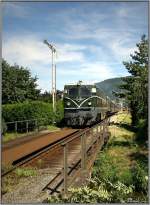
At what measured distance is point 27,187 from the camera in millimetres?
8539

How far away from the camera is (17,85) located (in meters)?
38.0

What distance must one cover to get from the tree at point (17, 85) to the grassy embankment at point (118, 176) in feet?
41.1

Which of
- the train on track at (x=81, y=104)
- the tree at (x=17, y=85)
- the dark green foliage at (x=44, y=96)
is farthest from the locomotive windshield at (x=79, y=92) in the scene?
the dark green foliage at (x=44, y=96)

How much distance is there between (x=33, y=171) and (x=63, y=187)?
194 centimetres

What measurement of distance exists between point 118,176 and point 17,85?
25.6m

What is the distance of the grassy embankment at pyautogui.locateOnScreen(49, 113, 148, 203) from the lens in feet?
25.0

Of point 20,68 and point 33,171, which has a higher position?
point 20,68

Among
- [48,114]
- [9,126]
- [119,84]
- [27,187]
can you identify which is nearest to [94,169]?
[27,187]

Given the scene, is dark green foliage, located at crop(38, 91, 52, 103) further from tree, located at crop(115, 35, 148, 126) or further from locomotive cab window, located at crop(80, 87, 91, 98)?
locomotive cab window, located at crop(80, 87, 91, 98)

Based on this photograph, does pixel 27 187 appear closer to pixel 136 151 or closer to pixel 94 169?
pixel 94 169

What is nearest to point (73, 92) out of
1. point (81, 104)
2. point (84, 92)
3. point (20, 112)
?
point (84, 92)

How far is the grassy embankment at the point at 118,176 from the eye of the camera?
7.63 meters

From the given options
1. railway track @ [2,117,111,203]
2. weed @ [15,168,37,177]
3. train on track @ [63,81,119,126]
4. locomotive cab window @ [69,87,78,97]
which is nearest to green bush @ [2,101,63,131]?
train on track @ [63,81,119,126]

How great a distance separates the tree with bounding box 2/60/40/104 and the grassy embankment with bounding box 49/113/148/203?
12.5m
